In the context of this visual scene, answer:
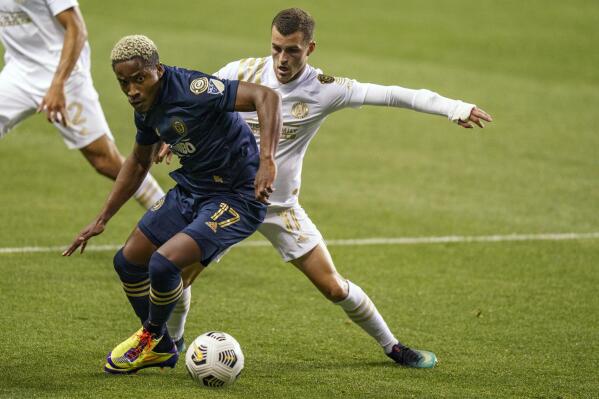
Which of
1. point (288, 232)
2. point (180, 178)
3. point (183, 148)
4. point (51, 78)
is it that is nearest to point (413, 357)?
point (288, 232)

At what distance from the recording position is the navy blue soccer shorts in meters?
6.37

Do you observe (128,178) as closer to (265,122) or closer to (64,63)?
(265,122)

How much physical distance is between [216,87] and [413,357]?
2233mm

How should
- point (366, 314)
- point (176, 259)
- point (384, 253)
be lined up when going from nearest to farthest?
point (176, 259) < point (366, 314) < point (384, 253)

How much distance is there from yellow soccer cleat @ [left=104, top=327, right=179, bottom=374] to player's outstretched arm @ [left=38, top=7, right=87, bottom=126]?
106 inches

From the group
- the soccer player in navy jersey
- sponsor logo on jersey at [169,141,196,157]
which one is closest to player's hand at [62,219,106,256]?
the soccer player in navy jersey

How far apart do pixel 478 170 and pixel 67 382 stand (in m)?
8.21

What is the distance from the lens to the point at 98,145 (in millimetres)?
9281

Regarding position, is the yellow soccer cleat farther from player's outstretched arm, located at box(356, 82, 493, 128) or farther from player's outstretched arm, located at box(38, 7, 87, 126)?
player's outstretched arm, located at box(38, 7, 87, 126)

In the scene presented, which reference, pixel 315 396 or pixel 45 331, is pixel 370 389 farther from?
pixel 45 331

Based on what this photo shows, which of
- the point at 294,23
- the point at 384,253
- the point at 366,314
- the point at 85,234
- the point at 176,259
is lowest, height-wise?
the point at 384,253

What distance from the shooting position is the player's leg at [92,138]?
30.3 ft

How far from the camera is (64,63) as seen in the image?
8.88m

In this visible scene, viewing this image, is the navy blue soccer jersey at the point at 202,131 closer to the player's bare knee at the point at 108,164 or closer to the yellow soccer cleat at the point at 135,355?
the yellow soccer cleat at the point at 135,355
